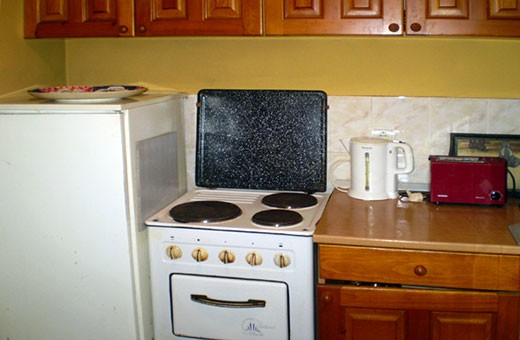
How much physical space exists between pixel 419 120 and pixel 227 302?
106 cm

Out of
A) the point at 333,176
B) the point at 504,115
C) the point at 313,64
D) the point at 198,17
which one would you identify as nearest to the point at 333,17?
the point at 313,64

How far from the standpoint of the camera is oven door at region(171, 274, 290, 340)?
2115mm

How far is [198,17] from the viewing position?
229 cm

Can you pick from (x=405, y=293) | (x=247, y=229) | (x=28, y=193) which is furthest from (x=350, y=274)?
(x=28, y=193)

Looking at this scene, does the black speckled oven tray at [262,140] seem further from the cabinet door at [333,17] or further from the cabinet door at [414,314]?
the cabinet door at [414,314]

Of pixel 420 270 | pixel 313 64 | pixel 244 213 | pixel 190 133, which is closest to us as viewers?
pixel 420 270

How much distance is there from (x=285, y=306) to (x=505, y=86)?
4.01ft

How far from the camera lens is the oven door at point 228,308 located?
2115mm

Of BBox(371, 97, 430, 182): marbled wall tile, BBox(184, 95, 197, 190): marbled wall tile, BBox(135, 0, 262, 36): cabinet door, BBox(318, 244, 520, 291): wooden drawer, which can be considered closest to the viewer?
BBox(318, 244, 520, 291): wooden drawer

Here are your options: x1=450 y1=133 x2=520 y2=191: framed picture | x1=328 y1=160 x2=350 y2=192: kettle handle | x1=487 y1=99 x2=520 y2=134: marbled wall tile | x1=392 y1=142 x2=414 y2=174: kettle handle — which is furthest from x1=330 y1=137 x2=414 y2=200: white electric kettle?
x1=487 y1=99 x2=520 y2=134: marbled wall tile

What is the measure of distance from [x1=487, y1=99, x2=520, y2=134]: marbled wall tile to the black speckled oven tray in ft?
2.16

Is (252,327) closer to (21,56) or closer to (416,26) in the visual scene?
(416,26)

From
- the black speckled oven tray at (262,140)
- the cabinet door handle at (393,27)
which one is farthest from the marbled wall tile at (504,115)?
the black speckled oven tray at (262,140)

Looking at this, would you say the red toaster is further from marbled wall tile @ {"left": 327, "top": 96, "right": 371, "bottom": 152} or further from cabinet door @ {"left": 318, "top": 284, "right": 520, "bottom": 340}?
cabinet door @ {"left": 318, "top": 284, "right": 520, "bottom": 340}
